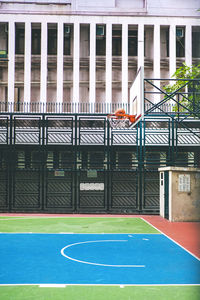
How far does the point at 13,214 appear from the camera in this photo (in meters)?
13.8

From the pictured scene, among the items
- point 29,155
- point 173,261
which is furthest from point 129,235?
point 29,155

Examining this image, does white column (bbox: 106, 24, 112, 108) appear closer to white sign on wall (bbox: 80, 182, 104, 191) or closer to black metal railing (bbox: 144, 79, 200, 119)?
black metal railing (bbox: 144, 79, 200, 119)

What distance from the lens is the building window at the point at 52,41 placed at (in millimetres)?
22609

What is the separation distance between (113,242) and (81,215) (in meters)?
5.69

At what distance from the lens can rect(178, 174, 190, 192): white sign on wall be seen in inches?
463

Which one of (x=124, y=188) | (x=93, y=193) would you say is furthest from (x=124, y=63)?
(x=93, y=193)

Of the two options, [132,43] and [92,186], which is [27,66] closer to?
[132,43]

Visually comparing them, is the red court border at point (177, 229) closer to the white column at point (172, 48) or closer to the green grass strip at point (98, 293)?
the green grass strip at point (98, 293)

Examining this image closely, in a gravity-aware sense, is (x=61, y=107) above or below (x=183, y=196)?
above

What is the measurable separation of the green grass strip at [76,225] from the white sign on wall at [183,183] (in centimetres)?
161

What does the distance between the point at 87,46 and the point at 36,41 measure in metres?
3.09

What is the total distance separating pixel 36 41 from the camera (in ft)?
73.8

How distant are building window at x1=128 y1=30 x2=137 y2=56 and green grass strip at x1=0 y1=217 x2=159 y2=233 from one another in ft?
43.0

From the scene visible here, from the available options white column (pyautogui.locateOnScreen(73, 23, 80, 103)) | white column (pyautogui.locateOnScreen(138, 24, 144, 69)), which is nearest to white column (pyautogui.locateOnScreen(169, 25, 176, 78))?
white column (pyautogui.locateOnScreen(138, 24, 144, 69))
